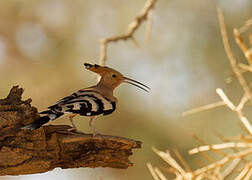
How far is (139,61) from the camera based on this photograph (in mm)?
4141

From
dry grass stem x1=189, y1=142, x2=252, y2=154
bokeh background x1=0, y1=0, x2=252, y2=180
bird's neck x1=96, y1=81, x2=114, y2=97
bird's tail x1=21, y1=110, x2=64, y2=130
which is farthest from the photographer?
bokeh background x1=0, y1=0, x2=252, y2=180

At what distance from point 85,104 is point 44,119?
113mm

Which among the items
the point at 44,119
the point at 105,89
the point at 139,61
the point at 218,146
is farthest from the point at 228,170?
the point at 139,61

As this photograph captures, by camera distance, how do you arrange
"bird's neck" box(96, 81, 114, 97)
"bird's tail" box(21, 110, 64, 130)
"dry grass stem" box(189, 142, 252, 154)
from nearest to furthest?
1. "bird's tail" box(21, 110, 64, 130)
2. "dry grass stem" box(189, 142, 252, 154)
3. "bird's neck" box(96, 81, 114, 97)

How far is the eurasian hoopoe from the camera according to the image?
1498 millimetres

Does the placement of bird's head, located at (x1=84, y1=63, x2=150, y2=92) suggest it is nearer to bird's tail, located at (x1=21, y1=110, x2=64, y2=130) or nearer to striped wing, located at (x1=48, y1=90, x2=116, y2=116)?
striped wing, located at (x1=48, y1=90, x2=116, y2=116)

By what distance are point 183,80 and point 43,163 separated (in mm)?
2649

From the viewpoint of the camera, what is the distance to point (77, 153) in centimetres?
160

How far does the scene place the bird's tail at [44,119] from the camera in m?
1.47

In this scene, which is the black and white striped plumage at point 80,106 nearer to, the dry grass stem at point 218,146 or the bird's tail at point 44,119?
the bird's tail at point 44,119

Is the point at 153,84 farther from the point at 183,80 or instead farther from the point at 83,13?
the point at 83,13

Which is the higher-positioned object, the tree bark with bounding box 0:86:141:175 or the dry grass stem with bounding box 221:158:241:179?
the tree bark with bounding box 0:86:141:175

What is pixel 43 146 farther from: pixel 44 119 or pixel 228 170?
pixel 228 170

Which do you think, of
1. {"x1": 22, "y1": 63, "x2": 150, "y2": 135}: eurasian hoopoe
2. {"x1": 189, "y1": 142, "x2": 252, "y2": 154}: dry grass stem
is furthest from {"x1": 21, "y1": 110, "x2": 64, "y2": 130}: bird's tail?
{"x1": 189, "y1": 142, "x2": 252, "y2": 154}: dry grass stem
